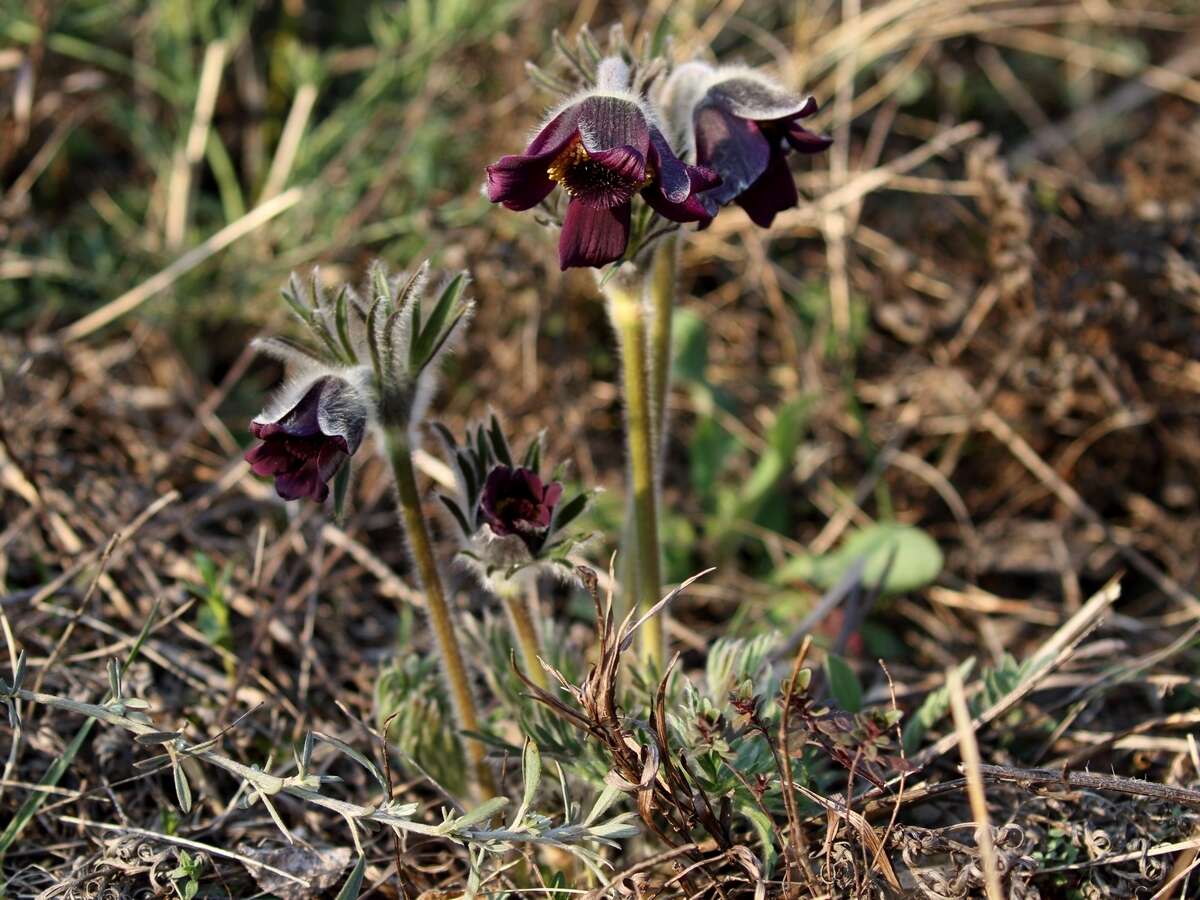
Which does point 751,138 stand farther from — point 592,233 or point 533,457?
point 533,457

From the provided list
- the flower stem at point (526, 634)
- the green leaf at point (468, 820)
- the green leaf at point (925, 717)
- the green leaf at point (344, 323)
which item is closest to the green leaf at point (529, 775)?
the green leaf at point (468, 820)

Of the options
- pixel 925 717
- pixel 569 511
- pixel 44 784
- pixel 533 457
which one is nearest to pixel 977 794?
pixel 925 717

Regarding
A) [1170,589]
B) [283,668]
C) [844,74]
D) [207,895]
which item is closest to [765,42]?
[844,74]

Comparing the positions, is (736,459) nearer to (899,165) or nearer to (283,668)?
(899,165)

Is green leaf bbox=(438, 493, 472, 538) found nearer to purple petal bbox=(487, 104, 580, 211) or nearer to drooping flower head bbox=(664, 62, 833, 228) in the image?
purple petal bbox=(487, 104, 580, 211)

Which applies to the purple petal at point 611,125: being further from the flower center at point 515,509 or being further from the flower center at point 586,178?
the flower center at point 515,509

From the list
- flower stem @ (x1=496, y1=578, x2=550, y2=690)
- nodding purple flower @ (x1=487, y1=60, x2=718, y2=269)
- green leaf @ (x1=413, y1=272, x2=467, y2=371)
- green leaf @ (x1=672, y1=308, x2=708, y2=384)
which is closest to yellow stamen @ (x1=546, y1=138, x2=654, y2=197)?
nodding purple flower @ (x1=487, y1=60, x2=718, y2=269)
